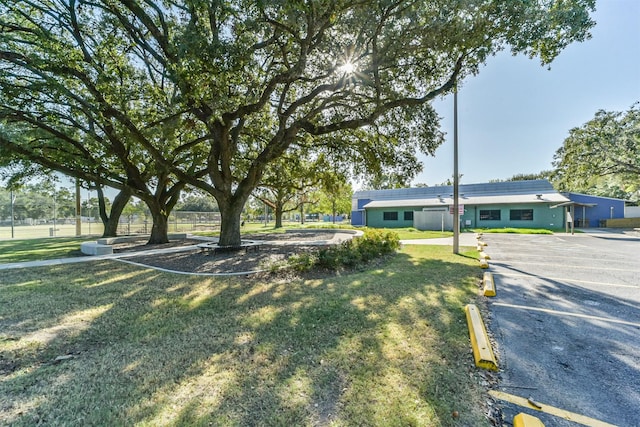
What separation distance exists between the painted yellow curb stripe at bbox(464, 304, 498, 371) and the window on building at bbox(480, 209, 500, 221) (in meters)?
24.4

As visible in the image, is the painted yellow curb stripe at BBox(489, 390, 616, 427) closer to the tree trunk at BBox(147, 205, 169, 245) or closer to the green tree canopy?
the tree trunk at BBox(147, 205, 169, 245)

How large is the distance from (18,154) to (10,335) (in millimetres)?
10214

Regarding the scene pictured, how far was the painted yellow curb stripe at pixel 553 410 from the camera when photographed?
2132 millimetres

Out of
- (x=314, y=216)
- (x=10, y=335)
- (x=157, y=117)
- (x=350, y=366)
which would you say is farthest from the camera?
(x=314, y=216)

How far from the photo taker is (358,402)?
2264mm

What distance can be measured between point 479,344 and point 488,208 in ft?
84.1

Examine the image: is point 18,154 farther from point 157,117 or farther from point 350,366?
point 350,366

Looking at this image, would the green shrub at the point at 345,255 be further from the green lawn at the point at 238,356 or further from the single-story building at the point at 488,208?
the single-story building at the point at 488,208

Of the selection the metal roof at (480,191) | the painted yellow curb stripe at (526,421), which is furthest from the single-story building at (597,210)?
the painted yellow curb stripe at (526,421)

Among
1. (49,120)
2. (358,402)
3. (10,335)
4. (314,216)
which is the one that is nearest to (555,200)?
(358,402)

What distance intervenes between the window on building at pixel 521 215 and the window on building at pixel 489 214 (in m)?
0.95

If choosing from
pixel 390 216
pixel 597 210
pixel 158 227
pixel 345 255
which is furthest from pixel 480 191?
pixel 158 227

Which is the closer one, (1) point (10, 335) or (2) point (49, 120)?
(1) point (10, 335)

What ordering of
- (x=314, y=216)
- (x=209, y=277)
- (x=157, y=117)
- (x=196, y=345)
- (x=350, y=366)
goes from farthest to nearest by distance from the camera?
(x=314, y=216)
(x=157, y=117)
(x=209, y=277)
(x=196, y=345)
(x=350, y=366)
